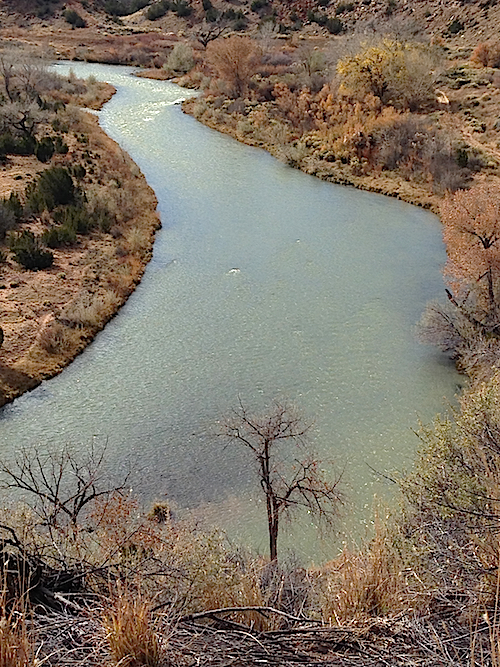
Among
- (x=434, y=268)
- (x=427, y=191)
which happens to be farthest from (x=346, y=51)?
(x=434, y=268)

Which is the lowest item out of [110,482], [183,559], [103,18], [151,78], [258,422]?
[110,482]

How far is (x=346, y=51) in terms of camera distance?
41938mm

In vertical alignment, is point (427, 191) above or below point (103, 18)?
below

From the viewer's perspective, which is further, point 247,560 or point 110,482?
point 110,482

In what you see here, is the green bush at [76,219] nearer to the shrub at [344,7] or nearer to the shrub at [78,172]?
the shrub at [78,172]

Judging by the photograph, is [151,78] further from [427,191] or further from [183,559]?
[183,559]

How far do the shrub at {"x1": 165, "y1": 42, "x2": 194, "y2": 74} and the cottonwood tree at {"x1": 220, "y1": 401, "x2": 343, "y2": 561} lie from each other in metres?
49.6

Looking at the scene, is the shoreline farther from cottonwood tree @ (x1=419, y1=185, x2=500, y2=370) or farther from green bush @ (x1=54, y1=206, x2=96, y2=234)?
green bush @ (x1=54, y1=206, x2=96, y2=234)

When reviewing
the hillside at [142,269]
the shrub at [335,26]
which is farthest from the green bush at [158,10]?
the shrub at [335,26]

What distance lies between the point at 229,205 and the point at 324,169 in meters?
7.84

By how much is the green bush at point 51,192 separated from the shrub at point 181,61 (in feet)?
112

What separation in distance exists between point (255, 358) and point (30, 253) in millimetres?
9132

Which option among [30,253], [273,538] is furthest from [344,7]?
[273,538]

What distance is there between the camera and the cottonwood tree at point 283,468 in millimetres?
10359
